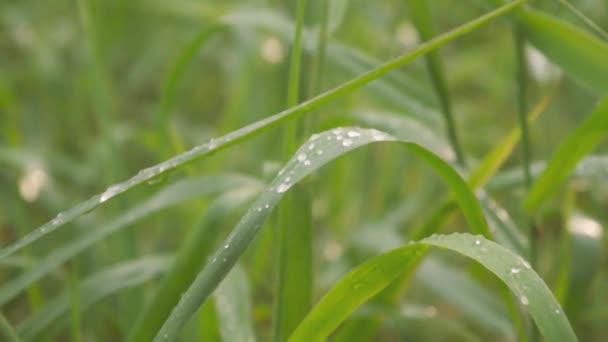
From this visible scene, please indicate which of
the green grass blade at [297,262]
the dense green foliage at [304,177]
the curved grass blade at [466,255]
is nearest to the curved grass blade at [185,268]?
the dense green foliage at [304,177]

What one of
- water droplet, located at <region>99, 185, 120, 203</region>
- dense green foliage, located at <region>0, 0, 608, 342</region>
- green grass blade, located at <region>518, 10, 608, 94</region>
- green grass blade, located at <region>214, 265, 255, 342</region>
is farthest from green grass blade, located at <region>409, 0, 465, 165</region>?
water droplet, located at <region>99, 185, 120, 203</region>

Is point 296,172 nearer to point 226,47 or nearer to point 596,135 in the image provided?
point 596,135

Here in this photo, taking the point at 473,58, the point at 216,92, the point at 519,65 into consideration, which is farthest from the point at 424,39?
the point at 216,92

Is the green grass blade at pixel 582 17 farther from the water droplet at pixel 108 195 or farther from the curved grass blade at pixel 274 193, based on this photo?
the water droplet at pixel 108 195

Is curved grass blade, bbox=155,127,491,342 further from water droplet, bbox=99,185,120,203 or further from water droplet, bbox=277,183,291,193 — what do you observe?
water droplet, bbox=99,185,120,203

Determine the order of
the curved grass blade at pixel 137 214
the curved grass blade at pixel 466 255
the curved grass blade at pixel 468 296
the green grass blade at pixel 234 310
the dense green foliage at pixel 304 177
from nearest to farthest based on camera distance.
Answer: the curved grass blade at pixel 466 255 → the dense green foliage at pixel 304 177 → the green grass blade at pixel 234 310 → the curved grass blade at pixel 137 214 → the curved grass blade at pixel 468 296

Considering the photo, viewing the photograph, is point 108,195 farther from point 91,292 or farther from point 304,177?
point 91,292

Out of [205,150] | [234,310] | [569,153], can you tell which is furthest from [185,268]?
[569,153]
